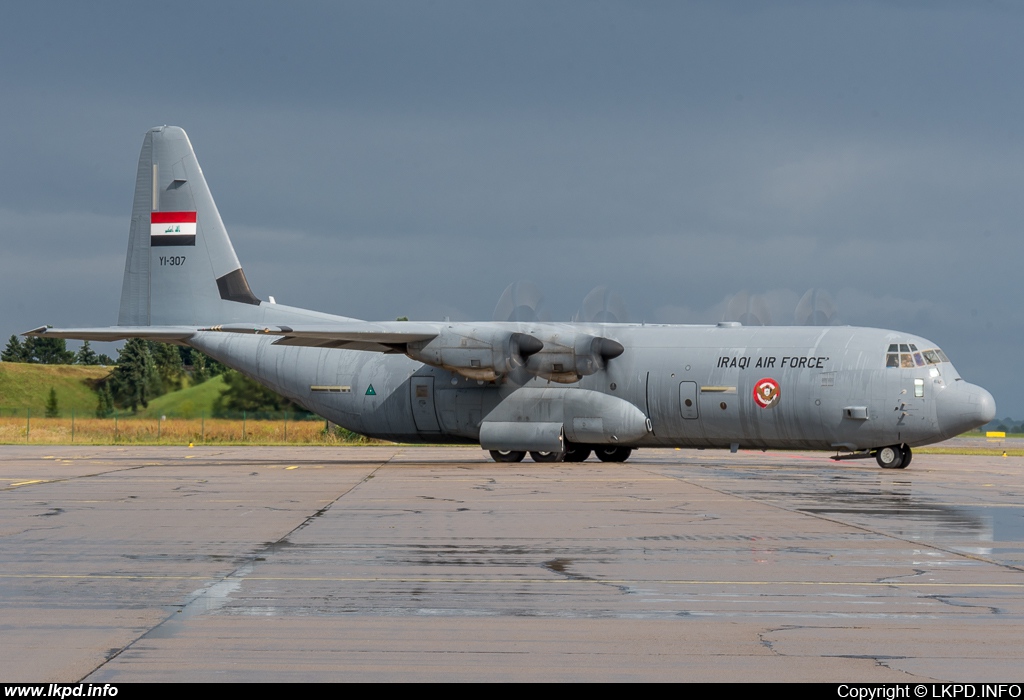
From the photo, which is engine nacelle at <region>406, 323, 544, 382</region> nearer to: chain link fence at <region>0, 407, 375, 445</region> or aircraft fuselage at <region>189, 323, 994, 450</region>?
aircraft fuselage at <region>189, 323, 994, 450</region>

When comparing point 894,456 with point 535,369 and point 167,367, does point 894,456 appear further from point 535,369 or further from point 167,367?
point 167,367

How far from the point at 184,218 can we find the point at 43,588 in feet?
85.6

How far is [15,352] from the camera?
9394 cm

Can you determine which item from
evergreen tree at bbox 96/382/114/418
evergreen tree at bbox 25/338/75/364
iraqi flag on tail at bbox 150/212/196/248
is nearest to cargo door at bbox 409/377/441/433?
iraqi flag on tail at bbox 150/212/196/248

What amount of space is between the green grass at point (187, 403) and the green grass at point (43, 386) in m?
8.94

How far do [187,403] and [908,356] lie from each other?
33287mm

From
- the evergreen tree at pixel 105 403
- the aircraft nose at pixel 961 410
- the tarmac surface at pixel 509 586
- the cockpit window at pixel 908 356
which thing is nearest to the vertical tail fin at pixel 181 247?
the tarmac surface at pixel 509 586

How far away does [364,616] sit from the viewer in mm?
7688

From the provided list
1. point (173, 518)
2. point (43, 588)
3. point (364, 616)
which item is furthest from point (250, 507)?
point (364, 616)

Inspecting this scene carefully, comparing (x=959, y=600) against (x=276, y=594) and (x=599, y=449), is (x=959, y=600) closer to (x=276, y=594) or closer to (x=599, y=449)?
(x=276, y=594)

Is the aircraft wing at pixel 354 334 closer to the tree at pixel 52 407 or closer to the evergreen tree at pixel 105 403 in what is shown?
the evergreen tree at pixel 105 403

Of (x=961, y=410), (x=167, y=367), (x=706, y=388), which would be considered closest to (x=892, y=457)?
(x=961, y=410)

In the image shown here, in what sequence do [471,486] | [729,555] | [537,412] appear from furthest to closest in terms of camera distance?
[537,412] → [471,486] → [729,555]

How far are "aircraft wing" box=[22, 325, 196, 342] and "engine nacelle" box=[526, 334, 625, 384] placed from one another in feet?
35.7
